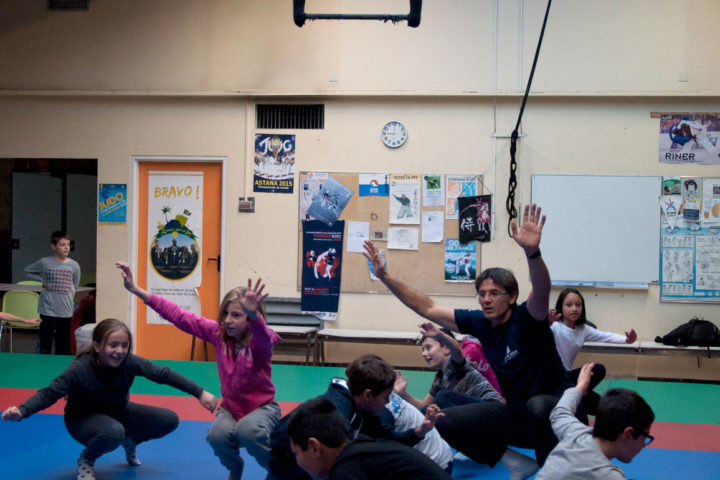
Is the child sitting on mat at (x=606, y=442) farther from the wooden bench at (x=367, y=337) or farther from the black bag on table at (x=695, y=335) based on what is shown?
the black bag on table at (x=695, y=335)

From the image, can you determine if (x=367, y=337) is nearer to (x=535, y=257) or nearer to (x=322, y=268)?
(x=322, y=268)

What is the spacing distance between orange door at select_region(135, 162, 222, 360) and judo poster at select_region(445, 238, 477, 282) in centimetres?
275

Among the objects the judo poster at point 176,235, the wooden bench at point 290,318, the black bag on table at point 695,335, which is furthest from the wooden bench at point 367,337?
the black bag on table at point 695,335

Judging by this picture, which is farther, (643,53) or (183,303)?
(183,303)

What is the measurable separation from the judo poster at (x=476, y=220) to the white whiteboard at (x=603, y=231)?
632 millimetres

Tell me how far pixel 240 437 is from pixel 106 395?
2.99 feet

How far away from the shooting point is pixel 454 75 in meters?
7.57

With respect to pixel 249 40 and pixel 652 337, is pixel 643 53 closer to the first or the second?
pixel 652 337

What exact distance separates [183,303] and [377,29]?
4011mm

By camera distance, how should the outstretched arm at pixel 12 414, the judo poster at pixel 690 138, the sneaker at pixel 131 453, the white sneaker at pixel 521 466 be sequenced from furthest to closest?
the judo poster at pixel 690 138, the sneaker at pixel 131 453, the white sneaker at pixel 521 466, the outstretched arm at pixel 12 414

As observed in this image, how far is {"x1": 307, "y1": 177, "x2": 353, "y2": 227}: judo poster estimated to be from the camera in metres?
7.65

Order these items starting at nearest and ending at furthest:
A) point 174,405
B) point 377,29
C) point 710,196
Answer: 1. point 174,405
2. point 710,196
3. point 377,29

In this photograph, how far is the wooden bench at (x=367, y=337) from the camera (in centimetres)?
711

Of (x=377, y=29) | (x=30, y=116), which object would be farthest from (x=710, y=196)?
(x=30, y=116)
